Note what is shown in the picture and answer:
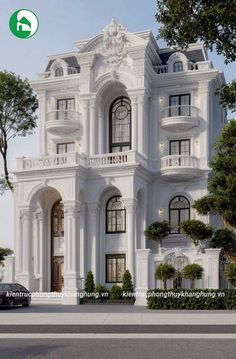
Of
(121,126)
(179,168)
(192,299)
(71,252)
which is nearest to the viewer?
(192,299)

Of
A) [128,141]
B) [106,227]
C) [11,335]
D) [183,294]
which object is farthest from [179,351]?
[128,141]

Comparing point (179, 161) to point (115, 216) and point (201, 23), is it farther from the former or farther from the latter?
point (201, 23)

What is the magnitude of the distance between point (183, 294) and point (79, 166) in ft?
32.6

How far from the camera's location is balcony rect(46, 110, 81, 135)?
3634cm

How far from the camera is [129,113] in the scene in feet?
120

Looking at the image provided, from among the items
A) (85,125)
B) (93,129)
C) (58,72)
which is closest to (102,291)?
(93,129)

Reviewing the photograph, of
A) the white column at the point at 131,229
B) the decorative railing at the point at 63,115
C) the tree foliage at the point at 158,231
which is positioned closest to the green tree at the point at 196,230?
the tree foliage at the point at 158,231

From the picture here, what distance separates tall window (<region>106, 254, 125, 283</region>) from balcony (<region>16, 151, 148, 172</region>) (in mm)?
5484

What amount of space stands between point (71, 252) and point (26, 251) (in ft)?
9.51

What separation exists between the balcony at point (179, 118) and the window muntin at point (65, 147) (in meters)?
5.93

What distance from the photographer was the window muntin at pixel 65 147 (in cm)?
3725

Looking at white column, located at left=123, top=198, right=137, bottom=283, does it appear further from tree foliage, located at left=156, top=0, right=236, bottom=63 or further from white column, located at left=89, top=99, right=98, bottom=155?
tree foliage, located at left=156, top=0, right=236, bottom=63

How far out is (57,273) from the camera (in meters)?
35.3

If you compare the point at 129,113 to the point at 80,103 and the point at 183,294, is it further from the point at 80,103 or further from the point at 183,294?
the point at 183,294
